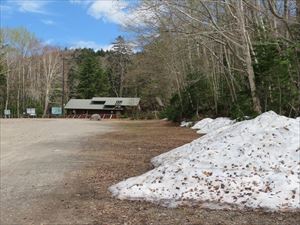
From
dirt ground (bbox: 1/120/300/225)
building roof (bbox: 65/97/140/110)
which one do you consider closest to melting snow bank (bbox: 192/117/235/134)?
dirt ground (bbox: 1/120/300/225)

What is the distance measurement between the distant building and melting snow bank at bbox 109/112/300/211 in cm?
6525

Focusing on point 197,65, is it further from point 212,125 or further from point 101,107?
point 101,107

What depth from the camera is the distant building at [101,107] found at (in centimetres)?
7581

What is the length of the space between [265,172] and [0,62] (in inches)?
2586

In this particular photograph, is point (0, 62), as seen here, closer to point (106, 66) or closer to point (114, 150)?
point (106, 66)

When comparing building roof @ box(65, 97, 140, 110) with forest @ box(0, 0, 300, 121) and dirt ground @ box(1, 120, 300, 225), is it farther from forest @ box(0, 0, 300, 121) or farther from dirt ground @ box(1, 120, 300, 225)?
dirt ground @ box(1, 120, 300, 225)

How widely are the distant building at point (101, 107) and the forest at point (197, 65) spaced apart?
407 centimetres

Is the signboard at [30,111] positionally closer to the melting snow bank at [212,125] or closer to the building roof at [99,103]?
the building roof at [99,103]

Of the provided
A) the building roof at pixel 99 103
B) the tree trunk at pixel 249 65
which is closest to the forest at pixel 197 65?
the tree trunk at pixel 249 65

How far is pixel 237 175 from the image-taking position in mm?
7000

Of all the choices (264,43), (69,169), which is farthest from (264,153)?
(264,43)

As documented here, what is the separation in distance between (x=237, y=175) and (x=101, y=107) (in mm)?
70765

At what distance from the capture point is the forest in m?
15.8

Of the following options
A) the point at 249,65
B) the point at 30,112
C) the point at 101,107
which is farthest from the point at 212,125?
the point at 30,112
